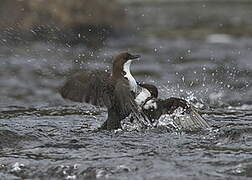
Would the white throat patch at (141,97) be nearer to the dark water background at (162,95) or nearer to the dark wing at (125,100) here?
the dark wing at (125,100)

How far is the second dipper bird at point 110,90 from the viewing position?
739 centimetres

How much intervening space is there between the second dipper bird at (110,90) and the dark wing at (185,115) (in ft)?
0.97

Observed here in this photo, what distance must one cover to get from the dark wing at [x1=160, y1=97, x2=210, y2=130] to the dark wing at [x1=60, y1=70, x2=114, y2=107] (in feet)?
1.86

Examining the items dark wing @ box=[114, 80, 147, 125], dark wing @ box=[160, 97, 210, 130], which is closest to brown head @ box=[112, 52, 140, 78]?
dark wing @ box=[114, 80, 147, 125]

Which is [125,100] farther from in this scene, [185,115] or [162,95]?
[162,95]

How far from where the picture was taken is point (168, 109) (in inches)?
300

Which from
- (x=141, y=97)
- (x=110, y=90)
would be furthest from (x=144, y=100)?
(x=110, y=90)

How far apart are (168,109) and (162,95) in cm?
273

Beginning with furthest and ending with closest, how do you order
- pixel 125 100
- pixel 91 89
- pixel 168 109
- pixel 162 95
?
pixel 162 95, pixel 168 109, pixel 91 89, pixel 125 100

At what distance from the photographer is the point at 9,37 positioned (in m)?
15.4

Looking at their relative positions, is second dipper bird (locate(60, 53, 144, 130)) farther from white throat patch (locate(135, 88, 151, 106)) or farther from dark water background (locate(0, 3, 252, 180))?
dark water background (locate(0, 3, 252, 180))

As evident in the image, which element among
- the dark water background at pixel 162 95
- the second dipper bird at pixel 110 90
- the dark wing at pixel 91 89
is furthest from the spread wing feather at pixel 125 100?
the dark water background at pixel 162 95

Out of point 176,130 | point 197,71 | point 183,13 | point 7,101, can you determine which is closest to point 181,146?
point 176,130

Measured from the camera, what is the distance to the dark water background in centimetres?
625
